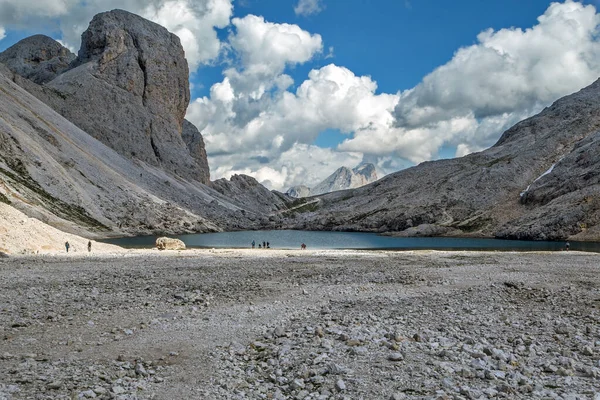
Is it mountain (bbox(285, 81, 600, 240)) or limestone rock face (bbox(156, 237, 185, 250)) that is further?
mountain (bbox(285, 81, 600, 240))

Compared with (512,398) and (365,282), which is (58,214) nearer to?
(365,282)

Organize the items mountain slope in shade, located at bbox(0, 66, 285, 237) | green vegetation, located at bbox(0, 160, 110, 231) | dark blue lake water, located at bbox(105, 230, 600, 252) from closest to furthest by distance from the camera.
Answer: dark blue lake water, located at bbox(105, 230, 600, 252) < green vegetation, located at bbox(0, 160, 110, 231) < mountain slope in shade, located at bbox(0, 66, 285, 237)

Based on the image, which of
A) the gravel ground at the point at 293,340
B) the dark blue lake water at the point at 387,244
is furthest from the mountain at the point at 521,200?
the gravel ground at the point at 293,340

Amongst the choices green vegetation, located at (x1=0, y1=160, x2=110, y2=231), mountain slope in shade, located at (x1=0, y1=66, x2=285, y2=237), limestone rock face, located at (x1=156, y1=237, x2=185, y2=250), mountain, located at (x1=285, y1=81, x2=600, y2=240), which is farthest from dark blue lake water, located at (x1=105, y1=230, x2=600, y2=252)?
limestone rock face, located at (x1=156, y1=237, x2=185, y2=250)

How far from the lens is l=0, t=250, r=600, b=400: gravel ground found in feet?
39.7

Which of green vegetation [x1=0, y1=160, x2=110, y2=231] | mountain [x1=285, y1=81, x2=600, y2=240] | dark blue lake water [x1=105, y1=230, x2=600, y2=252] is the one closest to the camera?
dark blue lake water [x1=105, y1=230, x2=600, y2=252]

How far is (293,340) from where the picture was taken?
54.0 feet

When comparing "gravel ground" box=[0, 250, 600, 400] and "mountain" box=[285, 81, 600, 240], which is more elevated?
"mountain" box=[285, 81, 600, 240]

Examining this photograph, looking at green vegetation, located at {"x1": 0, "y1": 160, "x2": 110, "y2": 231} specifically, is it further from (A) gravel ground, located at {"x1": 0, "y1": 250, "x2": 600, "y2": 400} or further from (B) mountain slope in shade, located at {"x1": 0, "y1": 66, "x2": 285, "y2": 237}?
(A) gravel ground, located at {"x1": 0, "y1": 250, "x2": 600, "y2": 400}

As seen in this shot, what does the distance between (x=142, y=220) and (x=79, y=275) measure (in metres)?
122

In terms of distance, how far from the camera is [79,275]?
32.1 meters

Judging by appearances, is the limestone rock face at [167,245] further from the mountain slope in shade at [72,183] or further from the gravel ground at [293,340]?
→ the mountain slope in shade at [72,183]

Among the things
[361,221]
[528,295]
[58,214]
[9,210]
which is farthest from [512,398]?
[361,221]

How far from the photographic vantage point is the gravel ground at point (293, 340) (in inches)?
476
